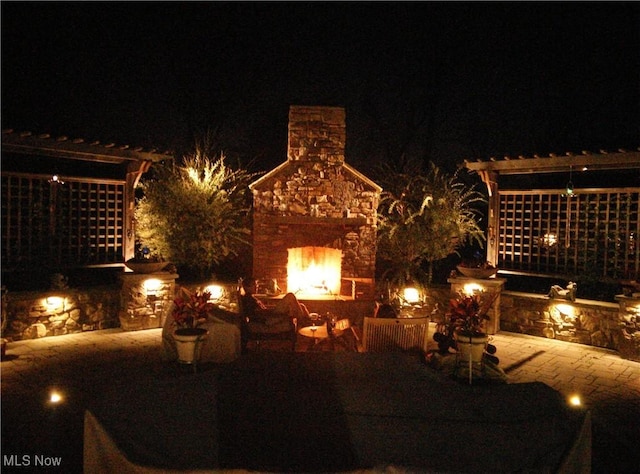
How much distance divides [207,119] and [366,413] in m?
16.8

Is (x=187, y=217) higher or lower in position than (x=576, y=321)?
higher

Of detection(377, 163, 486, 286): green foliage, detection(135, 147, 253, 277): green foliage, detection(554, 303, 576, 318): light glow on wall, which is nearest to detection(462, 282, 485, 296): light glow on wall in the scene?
detection(377, 163, 486, 286): green foliage

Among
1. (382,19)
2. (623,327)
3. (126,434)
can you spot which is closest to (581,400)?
(623,327)

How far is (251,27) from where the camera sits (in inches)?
661

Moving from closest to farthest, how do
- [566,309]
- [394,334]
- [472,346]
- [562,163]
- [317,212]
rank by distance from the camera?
[472,346], [394,334], [566,309], [562,163], [317,212]

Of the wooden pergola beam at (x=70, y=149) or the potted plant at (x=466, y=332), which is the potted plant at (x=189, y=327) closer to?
the potted plant at (x=466, y=332)

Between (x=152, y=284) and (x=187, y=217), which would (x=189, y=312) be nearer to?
(x=152, y=284)

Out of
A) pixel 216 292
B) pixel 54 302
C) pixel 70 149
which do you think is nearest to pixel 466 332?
pixel 216 292

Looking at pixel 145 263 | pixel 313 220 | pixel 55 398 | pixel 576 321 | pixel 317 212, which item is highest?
pixel 317 212

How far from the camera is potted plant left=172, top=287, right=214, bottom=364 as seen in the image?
19.4ft

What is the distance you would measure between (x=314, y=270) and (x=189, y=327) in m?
4.98

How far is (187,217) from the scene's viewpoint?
32.4ft

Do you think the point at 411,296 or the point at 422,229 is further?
the point at 411,296

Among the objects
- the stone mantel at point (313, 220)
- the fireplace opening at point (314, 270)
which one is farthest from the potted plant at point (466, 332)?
the fireplace opening at point (314, 270)
